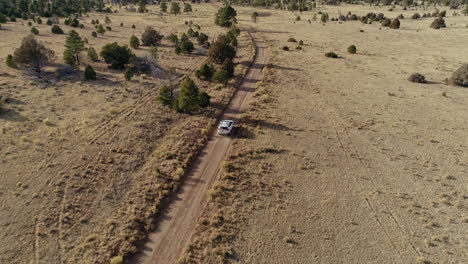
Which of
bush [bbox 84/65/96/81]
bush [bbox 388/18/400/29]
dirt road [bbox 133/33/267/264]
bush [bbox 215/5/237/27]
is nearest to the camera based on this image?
dirt road [bbox 133/33/267/264]

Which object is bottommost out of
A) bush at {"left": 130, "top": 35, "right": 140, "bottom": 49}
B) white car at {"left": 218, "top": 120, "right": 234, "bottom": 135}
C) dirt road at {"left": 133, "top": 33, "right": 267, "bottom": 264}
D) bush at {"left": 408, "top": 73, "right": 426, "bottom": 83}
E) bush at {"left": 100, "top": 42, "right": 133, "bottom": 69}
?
dirt road at {"left": 133, "top": 33, "right": 267, "bottom": 264}

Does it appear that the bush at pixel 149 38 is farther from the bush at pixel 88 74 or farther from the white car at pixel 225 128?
the white car at pixel 225 128

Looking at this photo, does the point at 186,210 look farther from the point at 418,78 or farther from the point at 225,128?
the point at 418,78

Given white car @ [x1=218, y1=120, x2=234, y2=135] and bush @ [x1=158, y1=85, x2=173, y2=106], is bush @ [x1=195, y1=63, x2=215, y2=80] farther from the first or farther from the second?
white car @ [x1=218, y1=120, x2=234, y2=135]

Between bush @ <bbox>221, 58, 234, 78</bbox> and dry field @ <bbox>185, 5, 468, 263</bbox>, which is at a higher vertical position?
bush @ <bbox>221, 58, 234, 78</bbox>

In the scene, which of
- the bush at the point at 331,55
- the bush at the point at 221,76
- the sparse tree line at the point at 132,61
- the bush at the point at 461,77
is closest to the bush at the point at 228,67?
the sparse tree line at the point at 132,61

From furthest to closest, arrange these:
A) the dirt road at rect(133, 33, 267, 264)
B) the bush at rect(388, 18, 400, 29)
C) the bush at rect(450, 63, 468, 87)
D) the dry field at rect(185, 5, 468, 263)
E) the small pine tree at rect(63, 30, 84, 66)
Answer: the bush at rect(388, 18, 400, 29) → the bush at rect(450, 63, 468, 87) → the small pine tree at rect(63, 30, 84, 66) → the dry field at rect(185, 5, 468, 263) → the dirt road at rect(133, 33, 267, 264)

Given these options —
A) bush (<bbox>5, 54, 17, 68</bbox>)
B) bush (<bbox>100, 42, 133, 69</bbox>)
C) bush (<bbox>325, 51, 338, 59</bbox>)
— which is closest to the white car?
bush (<bbox>100, 42, 133, 69</bbox>)

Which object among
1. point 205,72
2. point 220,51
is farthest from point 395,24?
point 205,72
